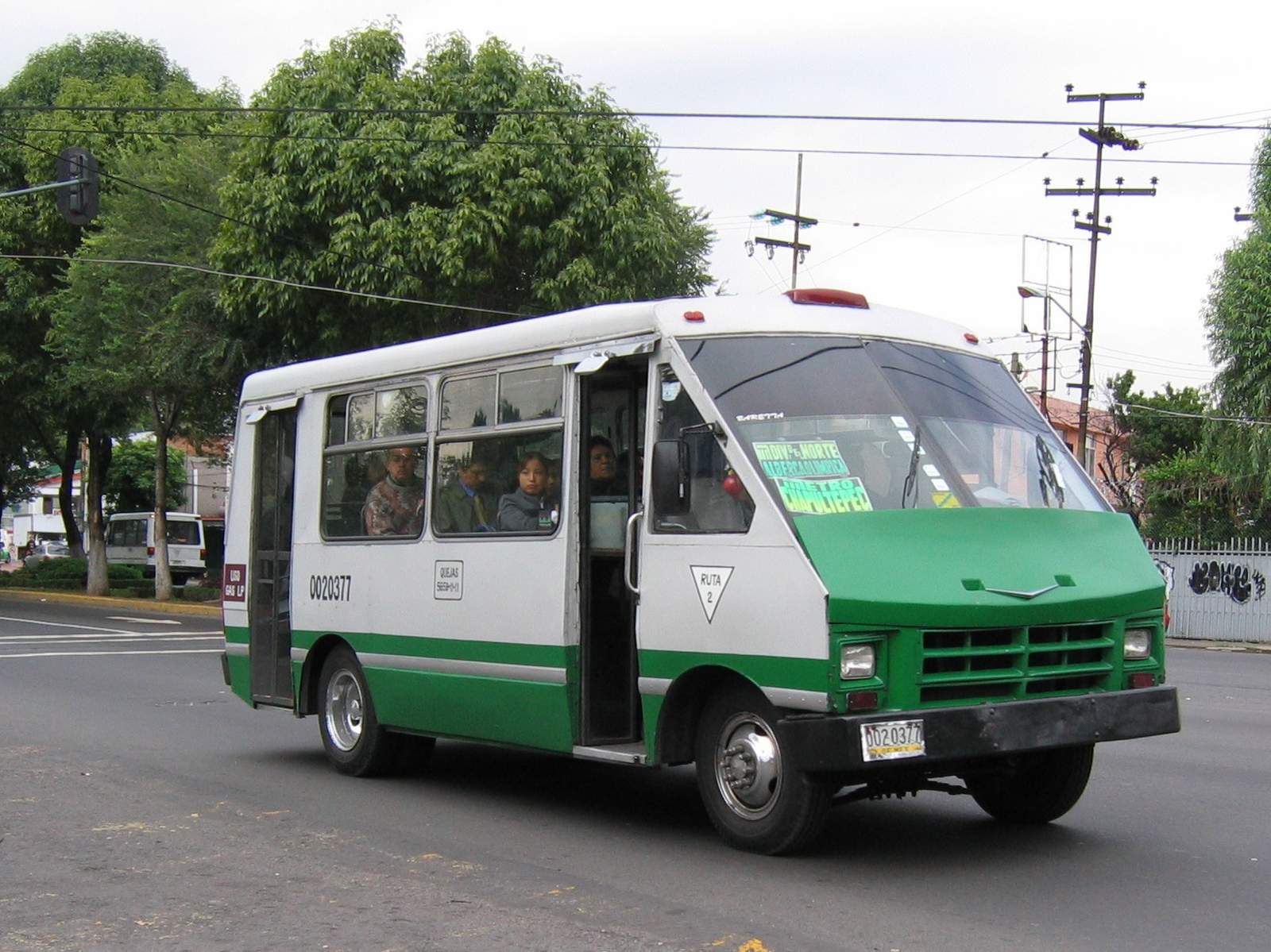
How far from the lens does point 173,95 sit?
1436 inches

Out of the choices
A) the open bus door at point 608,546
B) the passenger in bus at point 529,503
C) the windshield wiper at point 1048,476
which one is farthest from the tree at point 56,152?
the windshield wiper at point 1048,476

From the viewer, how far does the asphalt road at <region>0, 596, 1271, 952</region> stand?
6.17 m

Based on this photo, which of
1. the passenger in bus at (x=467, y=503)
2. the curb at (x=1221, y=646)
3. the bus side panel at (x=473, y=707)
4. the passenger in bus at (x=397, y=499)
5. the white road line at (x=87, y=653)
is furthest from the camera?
the curb at (x=1221, y=646)

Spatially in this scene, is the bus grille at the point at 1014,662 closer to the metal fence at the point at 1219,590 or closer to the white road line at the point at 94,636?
the white road line at the point at 94,636

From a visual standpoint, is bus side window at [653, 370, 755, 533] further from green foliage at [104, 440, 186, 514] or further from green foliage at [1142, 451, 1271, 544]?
green foliage at [104, 440, 186, 514]

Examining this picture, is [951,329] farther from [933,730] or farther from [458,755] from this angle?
[458,755]

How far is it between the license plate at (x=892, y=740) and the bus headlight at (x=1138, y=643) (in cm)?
137

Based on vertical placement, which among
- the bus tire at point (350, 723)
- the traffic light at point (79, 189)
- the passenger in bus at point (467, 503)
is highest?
the traffic light at point (79, 189)

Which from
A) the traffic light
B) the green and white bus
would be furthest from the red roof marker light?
the traffic light

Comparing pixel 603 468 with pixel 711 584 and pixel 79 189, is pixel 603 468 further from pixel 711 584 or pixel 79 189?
pixel 79 189

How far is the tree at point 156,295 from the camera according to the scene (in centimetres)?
2875

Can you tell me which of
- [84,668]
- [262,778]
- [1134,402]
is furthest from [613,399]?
[1134,402]

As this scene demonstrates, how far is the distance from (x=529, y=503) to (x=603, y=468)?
0.55m

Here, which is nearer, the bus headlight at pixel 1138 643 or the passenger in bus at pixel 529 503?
the bus headlight at pixel 1138 643
